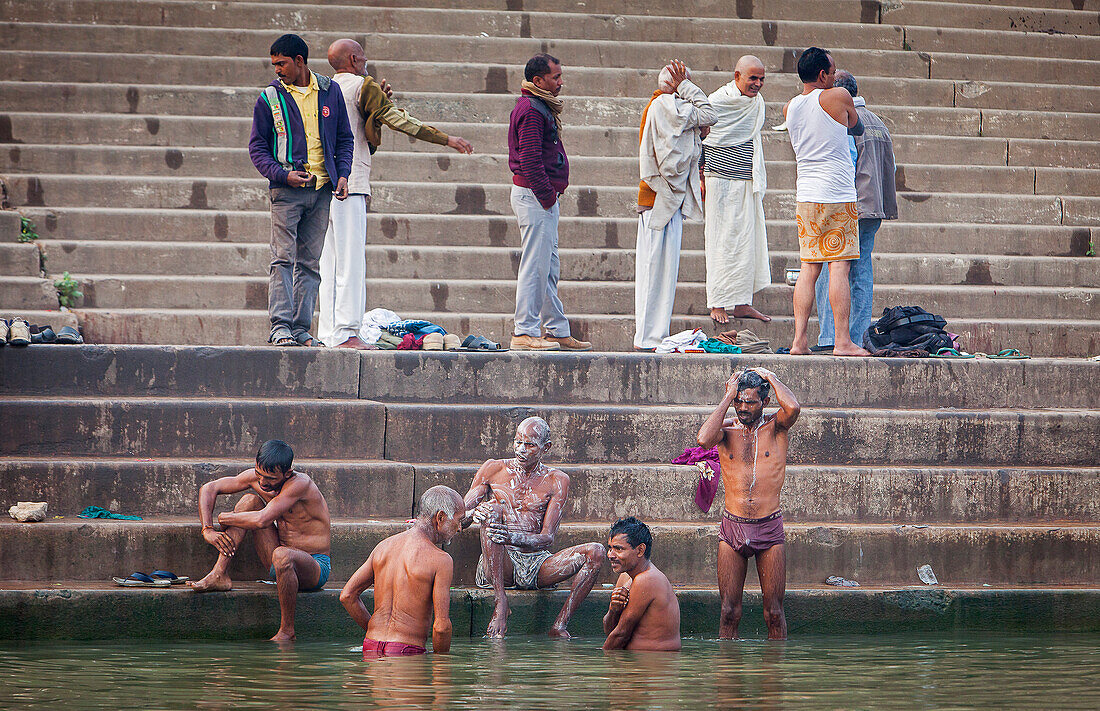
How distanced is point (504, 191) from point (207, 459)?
412 centimetres

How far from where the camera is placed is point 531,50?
1221 cm

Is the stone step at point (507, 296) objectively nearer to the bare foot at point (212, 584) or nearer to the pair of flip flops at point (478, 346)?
the pair of flip flops at point (478, 346)

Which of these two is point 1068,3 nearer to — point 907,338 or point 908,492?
point 907,338

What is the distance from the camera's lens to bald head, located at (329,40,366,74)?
877 centimetres

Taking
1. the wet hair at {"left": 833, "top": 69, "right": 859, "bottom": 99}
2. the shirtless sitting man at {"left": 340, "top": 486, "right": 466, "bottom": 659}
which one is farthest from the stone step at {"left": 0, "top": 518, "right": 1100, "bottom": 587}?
the wet hair at {"left": 833, "top": 69, "right": 859, "bottom": 99}

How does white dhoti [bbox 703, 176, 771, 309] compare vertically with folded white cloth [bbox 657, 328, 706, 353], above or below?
above

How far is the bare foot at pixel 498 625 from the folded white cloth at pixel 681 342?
2596 mm

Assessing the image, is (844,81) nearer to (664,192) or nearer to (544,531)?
(664,192)

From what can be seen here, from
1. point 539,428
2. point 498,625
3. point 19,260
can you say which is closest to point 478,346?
point 539,428

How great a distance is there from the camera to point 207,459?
736 cm

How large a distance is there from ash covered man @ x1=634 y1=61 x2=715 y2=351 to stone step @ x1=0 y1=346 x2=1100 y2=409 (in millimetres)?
675

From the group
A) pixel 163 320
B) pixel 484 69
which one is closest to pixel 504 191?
pixel 484 69

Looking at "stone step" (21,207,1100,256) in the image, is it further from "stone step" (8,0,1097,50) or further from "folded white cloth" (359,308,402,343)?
"stone step" (8,0,1097,50)

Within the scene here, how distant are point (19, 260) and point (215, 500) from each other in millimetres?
3531
